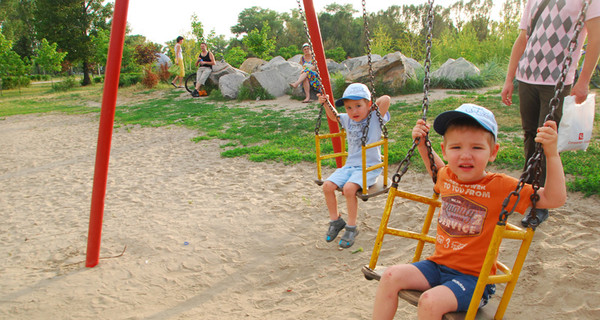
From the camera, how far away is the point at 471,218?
1.74 metres

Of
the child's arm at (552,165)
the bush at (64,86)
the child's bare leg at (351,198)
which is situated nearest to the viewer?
the child's arm at (552,165)

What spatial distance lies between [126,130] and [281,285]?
24.6 feet

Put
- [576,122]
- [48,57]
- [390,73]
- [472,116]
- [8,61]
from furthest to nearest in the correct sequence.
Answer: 1. [48,57]
2. [8,61]
3. [390,73]
4. [576,122]
5. [472,116]

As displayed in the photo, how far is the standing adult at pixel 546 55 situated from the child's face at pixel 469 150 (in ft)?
3.94

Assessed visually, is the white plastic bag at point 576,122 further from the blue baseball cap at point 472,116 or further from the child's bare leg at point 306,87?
the child's bare leg at point 306,87

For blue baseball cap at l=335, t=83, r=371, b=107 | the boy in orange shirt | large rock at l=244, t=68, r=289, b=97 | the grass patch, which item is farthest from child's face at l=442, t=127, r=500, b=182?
large rock at l=244, t=68, r=289, b=97

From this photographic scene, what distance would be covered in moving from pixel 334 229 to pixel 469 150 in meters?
1.77

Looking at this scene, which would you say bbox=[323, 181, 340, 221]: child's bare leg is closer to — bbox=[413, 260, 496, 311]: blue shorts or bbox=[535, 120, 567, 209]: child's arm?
bbox=[413, 260, 496, 311]: blue shorts

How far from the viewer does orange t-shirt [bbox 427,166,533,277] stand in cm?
170

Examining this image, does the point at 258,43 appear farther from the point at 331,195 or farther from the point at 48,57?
the point at 331,195

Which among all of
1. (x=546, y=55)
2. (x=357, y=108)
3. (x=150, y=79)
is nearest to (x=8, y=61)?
(x=150, y=79)

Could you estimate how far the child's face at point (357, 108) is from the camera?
10.6 ft

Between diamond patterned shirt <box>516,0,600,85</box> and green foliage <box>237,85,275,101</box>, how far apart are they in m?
9.70

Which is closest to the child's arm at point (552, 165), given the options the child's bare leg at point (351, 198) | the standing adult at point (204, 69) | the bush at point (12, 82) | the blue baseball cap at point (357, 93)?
the child's bare leg at point (351, 198)
